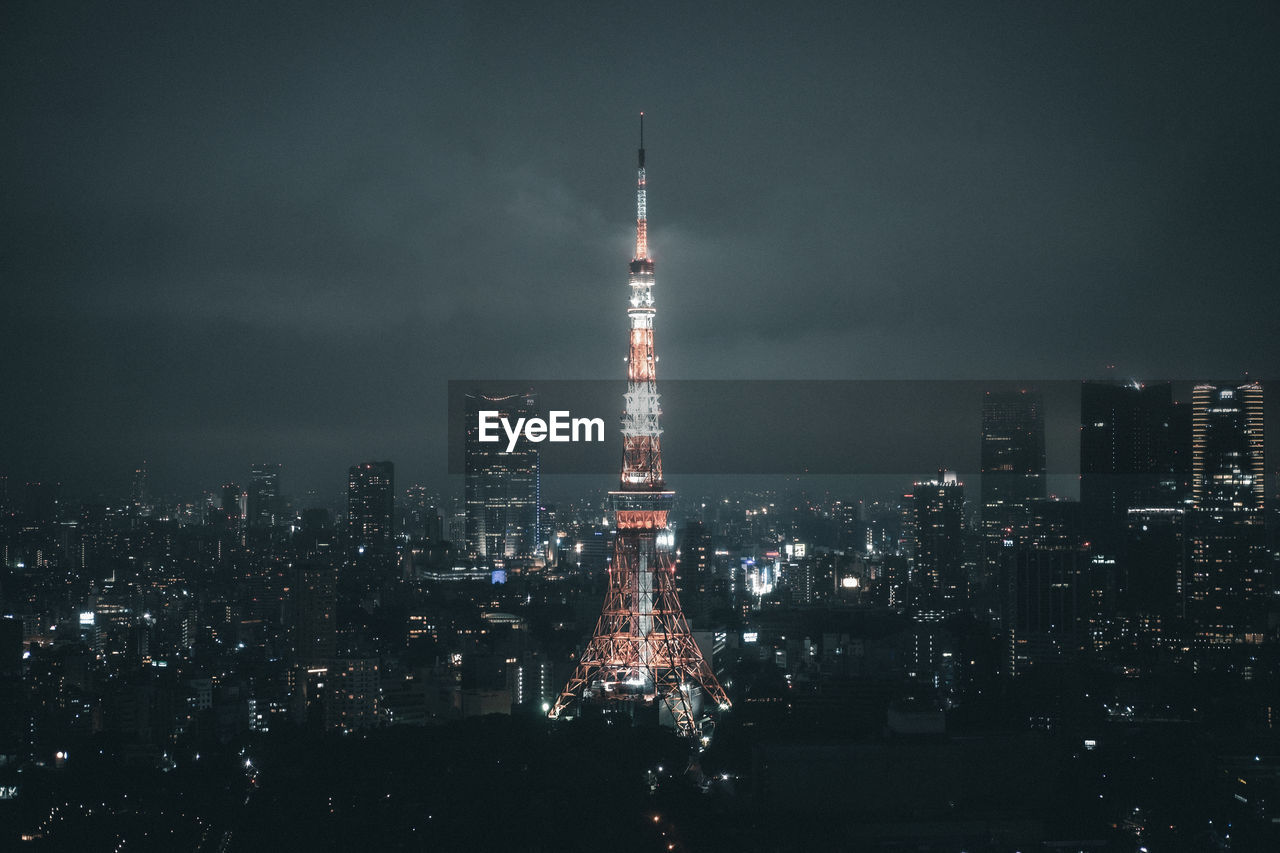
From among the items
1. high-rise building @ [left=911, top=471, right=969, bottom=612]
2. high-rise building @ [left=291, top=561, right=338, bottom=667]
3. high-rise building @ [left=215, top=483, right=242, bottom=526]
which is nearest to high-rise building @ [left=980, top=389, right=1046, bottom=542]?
high-rise building @ [left=911, top=471, right=969, bottom=612]

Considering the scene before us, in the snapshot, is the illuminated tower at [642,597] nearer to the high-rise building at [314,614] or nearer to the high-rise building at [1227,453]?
the high-rise building at [314,614]

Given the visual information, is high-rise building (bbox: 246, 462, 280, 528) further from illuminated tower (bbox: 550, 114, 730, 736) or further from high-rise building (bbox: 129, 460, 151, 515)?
illuminated tower (bbox: 550, 114, 730, 736)

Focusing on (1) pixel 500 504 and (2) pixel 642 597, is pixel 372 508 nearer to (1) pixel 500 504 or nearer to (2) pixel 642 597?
(1) pixel 500 504

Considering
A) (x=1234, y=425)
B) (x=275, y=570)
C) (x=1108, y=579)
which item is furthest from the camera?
(x=275, y=570)

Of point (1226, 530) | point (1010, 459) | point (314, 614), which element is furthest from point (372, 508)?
point (1226, 530)

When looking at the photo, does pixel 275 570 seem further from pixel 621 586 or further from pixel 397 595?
pixel 621 586

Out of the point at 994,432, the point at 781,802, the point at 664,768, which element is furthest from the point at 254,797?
the point at 994,432
